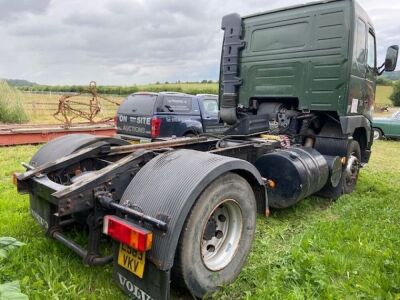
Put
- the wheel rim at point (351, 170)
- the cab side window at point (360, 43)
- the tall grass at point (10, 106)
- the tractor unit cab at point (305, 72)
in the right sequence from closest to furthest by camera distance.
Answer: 1. the tractor unit cab at point (305, 72)
2. the cab side window at point (360, 43)
3. the wheel rim at point (351, 170)
4. the tall grass at point (10, 106)

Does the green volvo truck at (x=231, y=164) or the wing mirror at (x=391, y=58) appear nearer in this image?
the green volvo truck at (x=231, y=164)

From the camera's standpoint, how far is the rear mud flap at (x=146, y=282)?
2.16 m

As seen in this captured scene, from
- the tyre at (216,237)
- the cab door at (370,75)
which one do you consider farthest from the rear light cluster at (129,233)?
the cab door at (370,75)

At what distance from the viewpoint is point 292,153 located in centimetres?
422

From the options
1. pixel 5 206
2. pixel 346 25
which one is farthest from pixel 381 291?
pixel 5 206

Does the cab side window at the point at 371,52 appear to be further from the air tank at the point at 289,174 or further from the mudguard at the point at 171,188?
the mudguard at the point at 171,188

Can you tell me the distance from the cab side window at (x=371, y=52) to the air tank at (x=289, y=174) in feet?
8.24

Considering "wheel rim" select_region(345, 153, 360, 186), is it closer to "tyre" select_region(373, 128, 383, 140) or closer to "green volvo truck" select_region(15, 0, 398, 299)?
"green volvo truck" select_region(15, 0, 398, 299)

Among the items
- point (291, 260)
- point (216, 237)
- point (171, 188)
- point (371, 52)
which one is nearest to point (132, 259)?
point (171, 188)

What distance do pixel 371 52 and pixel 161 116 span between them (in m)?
4.60

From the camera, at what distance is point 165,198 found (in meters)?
2.30

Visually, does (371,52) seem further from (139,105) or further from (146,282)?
(146,282)

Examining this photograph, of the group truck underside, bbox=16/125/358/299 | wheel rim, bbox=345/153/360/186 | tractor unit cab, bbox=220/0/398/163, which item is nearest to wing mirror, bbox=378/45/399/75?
tractor unit cab, bbox=220/0/398/163

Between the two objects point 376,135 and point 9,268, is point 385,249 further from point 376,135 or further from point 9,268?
point 376,135
